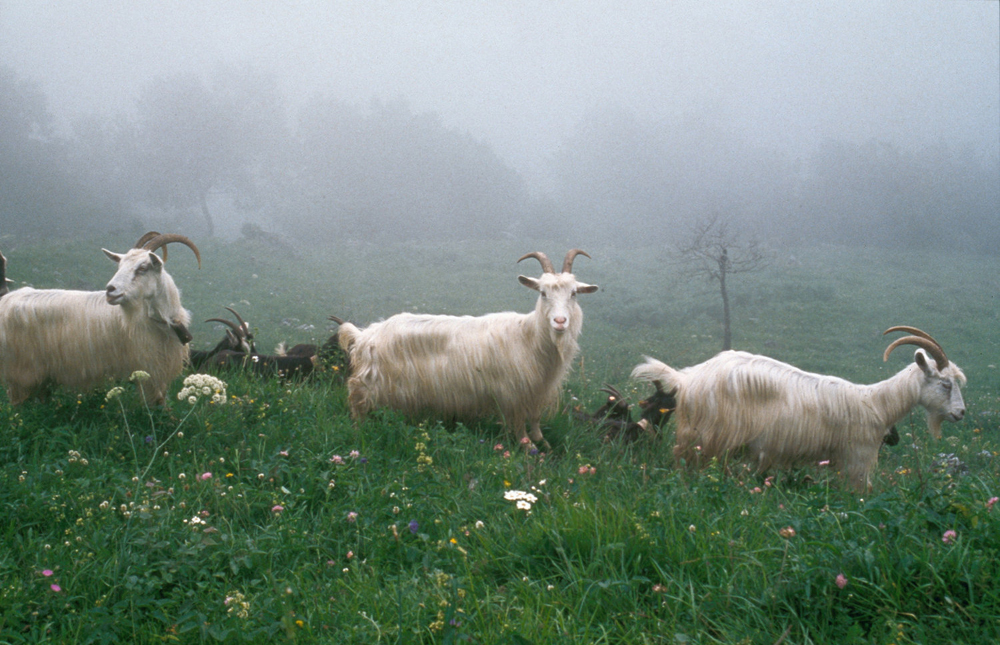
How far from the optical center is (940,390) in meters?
4.82

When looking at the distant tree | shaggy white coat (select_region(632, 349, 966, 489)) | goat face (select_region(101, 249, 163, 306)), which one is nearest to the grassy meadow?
shaggy white coat (select_region(632, 349, 966, 489))

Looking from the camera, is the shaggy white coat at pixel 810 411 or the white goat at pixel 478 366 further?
the white goat at pixel 478 366

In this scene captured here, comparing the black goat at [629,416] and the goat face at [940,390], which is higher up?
the goat face at [940,390]

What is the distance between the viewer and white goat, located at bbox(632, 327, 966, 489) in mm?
4848

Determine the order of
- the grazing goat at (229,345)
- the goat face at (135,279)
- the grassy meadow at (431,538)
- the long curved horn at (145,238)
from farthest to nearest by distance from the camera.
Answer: the grazing goat at (229,345)
the long curved horn at (145,238)
the goat face at (135,279)
the grassy meadow at (431,538)

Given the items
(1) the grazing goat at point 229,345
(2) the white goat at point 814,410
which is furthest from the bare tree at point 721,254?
(1) the grazing goat at point 229,345

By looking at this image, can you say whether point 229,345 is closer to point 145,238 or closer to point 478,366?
point 145,238

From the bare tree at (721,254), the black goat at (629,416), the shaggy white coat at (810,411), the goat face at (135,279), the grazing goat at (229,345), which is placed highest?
the goat face at (135,279)

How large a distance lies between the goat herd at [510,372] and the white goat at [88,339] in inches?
0.4

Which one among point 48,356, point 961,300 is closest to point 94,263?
point 48,356

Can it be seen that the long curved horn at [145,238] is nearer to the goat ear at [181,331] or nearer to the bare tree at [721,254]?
the goat ear at [181,331]

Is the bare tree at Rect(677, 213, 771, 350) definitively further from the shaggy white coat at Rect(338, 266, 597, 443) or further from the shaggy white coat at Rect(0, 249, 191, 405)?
the shaggy white coat at Rect(0, 249, 191, 405)

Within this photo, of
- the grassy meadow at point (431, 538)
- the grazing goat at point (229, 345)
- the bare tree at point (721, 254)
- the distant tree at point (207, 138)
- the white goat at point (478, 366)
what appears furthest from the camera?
the distant tree at point (207, 138)

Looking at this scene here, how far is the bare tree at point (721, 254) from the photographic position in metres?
9.45
